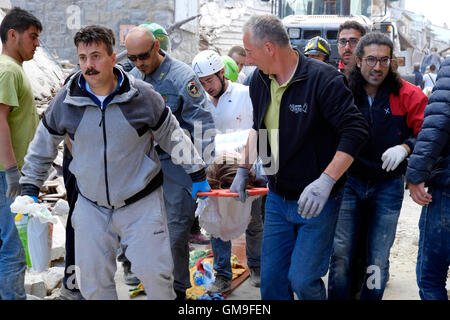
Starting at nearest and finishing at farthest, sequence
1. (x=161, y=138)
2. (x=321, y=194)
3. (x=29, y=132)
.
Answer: (x=321, y=194), (x=161, y=138), (x=29, y=132)

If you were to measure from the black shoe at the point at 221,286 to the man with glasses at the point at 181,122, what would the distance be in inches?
16.0

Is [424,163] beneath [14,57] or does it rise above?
beneath

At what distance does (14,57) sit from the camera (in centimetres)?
434

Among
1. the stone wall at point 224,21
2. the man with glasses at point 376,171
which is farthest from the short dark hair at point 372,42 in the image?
the stone wall at point 224,21

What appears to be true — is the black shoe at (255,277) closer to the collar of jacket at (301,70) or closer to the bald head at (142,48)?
the bald head at (142,48)

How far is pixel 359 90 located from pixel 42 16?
12389 mm

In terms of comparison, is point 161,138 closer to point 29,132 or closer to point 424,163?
point 29,132

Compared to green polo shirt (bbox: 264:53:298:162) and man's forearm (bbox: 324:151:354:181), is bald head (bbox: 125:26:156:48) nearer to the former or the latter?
green polo shirt (bbox: 264:53:298:162)

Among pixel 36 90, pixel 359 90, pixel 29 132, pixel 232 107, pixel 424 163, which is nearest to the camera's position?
pixel 424 163

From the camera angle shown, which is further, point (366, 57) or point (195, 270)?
point (195, 270)

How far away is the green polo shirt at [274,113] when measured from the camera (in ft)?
11.2

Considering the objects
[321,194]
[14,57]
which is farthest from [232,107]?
[321,194]

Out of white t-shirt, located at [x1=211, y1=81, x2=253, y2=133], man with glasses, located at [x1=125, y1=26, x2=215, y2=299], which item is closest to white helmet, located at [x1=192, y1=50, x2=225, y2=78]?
white t-shirt, located at [x1=211, y1=81, x2=253, y2=133]

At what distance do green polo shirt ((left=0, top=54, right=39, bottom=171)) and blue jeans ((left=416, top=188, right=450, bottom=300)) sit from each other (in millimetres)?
2891
